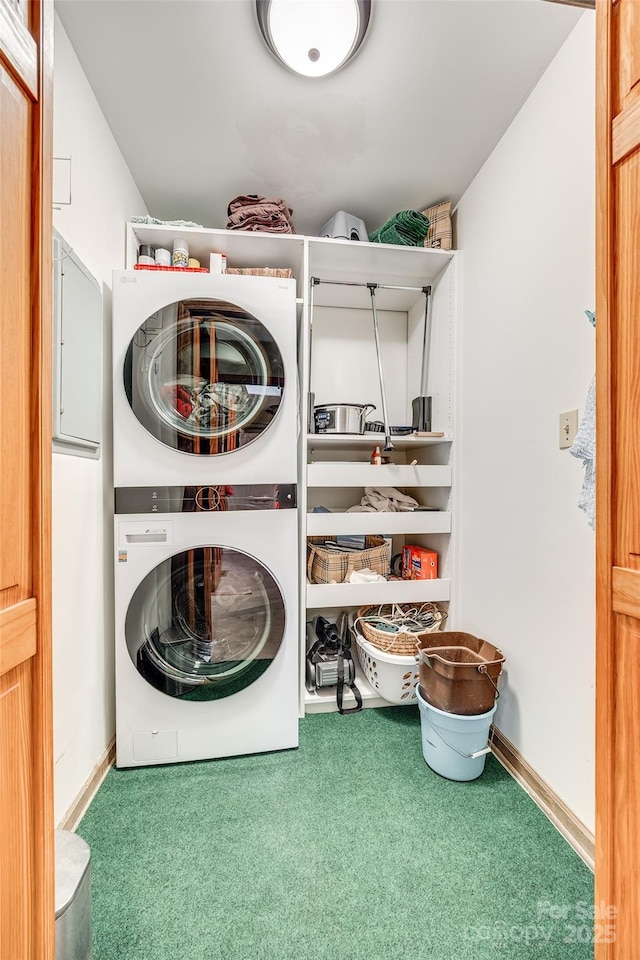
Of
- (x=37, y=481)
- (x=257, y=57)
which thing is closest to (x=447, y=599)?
(x=37, y=481)

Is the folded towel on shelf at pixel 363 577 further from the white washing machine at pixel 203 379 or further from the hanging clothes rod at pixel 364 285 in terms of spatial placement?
the hanging clothes rod at pixel 364 285

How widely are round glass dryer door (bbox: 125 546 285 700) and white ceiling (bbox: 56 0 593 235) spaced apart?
5.30 ft

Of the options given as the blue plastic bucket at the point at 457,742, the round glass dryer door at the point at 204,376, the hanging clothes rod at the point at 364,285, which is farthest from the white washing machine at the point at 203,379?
the blue plastic bucket at the point at 457,742

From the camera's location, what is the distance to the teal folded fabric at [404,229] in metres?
1.78

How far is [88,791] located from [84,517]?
0.92 m

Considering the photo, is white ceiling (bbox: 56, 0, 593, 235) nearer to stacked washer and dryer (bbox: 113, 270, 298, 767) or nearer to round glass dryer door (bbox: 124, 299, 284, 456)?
stacked washer and dryer (bbox: 113, 270, 298, 767)

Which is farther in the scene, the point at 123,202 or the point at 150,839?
the point at 123,202

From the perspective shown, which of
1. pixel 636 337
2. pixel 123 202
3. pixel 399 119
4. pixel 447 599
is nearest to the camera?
pixel 636 337

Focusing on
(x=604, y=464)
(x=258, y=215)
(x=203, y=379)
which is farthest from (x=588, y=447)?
(x=258, y=215)

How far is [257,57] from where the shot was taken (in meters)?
1.24

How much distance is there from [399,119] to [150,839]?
2.56 metres

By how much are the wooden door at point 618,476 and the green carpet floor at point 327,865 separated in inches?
15.3

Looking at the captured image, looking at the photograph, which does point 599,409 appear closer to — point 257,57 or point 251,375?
point 251,375

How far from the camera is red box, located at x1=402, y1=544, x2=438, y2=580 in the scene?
1.96 meters
